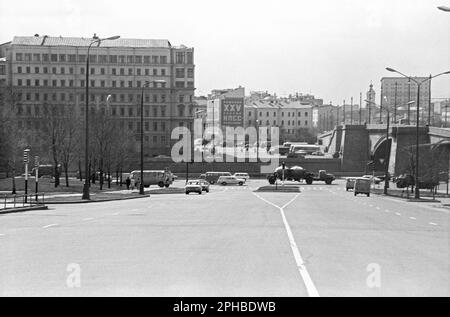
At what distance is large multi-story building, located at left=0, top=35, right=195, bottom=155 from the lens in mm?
137000

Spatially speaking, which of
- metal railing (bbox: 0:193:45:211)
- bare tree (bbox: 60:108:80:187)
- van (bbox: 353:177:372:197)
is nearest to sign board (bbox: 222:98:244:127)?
bare tree (bbox: 60:108:80:187)

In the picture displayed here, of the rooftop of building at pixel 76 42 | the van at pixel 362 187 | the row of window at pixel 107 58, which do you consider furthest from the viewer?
the rooftop of building at pixel 76 42

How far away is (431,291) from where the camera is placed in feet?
39.3

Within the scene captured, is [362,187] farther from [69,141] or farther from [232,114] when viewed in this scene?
[232,114]

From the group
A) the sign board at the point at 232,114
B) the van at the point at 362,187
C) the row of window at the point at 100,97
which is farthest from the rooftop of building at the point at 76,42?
the van at the point at 362,187

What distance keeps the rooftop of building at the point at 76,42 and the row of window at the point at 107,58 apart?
104 inches

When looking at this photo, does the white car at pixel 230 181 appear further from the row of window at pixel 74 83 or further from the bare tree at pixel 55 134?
the row of window at pixel 74 83

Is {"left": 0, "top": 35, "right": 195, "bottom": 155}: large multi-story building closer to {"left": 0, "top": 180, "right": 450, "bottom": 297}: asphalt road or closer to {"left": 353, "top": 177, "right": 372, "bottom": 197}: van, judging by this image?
{"left": 353, "top": 177, "right": 372, "bottom": 197}: van

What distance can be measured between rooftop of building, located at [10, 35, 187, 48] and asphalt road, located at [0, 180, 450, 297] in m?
117

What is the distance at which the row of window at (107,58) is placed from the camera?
136875mm

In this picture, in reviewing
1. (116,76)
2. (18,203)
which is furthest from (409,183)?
(116,76)

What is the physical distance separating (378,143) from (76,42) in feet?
186
